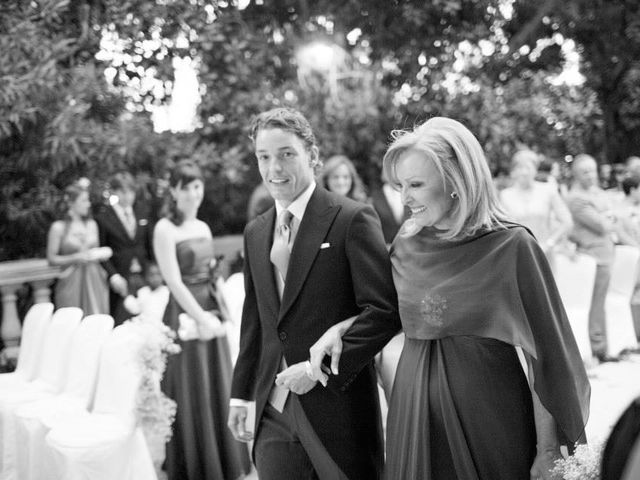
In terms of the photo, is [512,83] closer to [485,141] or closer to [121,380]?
[485,141]

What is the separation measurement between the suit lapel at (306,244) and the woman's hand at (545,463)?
2.45 feet

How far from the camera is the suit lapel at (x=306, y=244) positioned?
221 cm

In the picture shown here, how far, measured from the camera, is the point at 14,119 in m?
5.51

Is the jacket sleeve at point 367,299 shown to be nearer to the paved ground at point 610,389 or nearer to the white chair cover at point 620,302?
the paved ground at point 610,389

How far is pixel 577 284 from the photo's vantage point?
6109mm

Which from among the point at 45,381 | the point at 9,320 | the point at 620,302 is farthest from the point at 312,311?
the point at 620,302

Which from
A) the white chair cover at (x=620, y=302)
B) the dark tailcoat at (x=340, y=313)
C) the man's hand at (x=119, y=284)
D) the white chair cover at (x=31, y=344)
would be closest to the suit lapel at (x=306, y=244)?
the dark tailcoat at (x=340, y=313)

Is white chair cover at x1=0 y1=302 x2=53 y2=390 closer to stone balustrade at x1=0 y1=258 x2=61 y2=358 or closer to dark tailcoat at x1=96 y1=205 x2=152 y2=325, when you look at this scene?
stone balustrade at x1=0 y1=258 x2=61 y2=358

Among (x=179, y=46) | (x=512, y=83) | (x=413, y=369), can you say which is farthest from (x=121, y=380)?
(x=512, y=83)

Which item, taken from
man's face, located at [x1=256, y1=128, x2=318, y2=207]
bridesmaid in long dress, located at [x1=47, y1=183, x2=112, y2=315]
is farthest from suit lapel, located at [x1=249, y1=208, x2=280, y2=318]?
bridesmaid in long dress, located at [x1=47, y1=183, x2=112, y2=315]

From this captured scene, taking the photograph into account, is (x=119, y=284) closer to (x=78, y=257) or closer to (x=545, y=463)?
(x=78, y=257)

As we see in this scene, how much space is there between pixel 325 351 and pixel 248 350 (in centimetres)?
44

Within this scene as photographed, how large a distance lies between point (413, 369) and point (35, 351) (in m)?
2.78

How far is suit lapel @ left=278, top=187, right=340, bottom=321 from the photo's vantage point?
2.21 m
